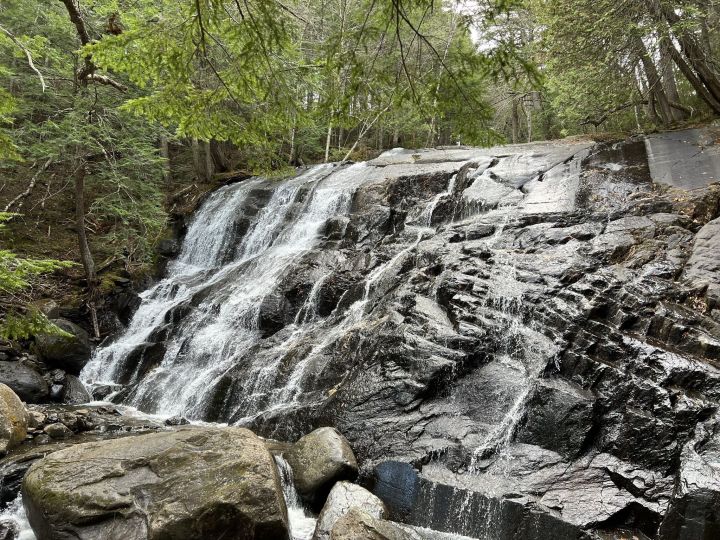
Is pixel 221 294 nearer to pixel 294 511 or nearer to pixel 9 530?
pixel 294 511

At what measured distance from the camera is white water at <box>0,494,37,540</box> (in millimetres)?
4945

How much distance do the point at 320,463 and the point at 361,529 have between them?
1.56 metres

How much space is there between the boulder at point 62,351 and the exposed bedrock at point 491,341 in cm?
66

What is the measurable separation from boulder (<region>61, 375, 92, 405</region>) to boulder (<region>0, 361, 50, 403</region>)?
0.34 metres

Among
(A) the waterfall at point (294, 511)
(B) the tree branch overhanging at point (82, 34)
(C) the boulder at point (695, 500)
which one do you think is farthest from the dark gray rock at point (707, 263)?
(B) the tree branch overhanging at point (82, 34)

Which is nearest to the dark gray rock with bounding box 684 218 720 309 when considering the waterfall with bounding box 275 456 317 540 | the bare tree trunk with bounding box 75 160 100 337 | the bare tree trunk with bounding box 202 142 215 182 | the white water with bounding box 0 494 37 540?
the waterfall with bounding box 275 456 317 540

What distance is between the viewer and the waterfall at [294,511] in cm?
546

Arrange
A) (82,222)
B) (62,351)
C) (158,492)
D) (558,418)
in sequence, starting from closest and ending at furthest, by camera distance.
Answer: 1. (158,492)
2. (558,418)
3. (62,351)
4. (82,222)

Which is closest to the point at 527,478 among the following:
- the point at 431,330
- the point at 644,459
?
the point at 644,459

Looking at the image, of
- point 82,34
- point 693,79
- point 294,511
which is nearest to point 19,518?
point 294,511

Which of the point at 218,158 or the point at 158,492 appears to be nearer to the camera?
the point at 158,492

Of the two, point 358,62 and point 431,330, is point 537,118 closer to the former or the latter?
point 431,330

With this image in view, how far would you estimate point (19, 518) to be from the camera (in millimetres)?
5262

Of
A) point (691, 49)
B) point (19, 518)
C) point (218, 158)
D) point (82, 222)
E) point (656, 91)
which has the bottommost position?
point (19, 518)
